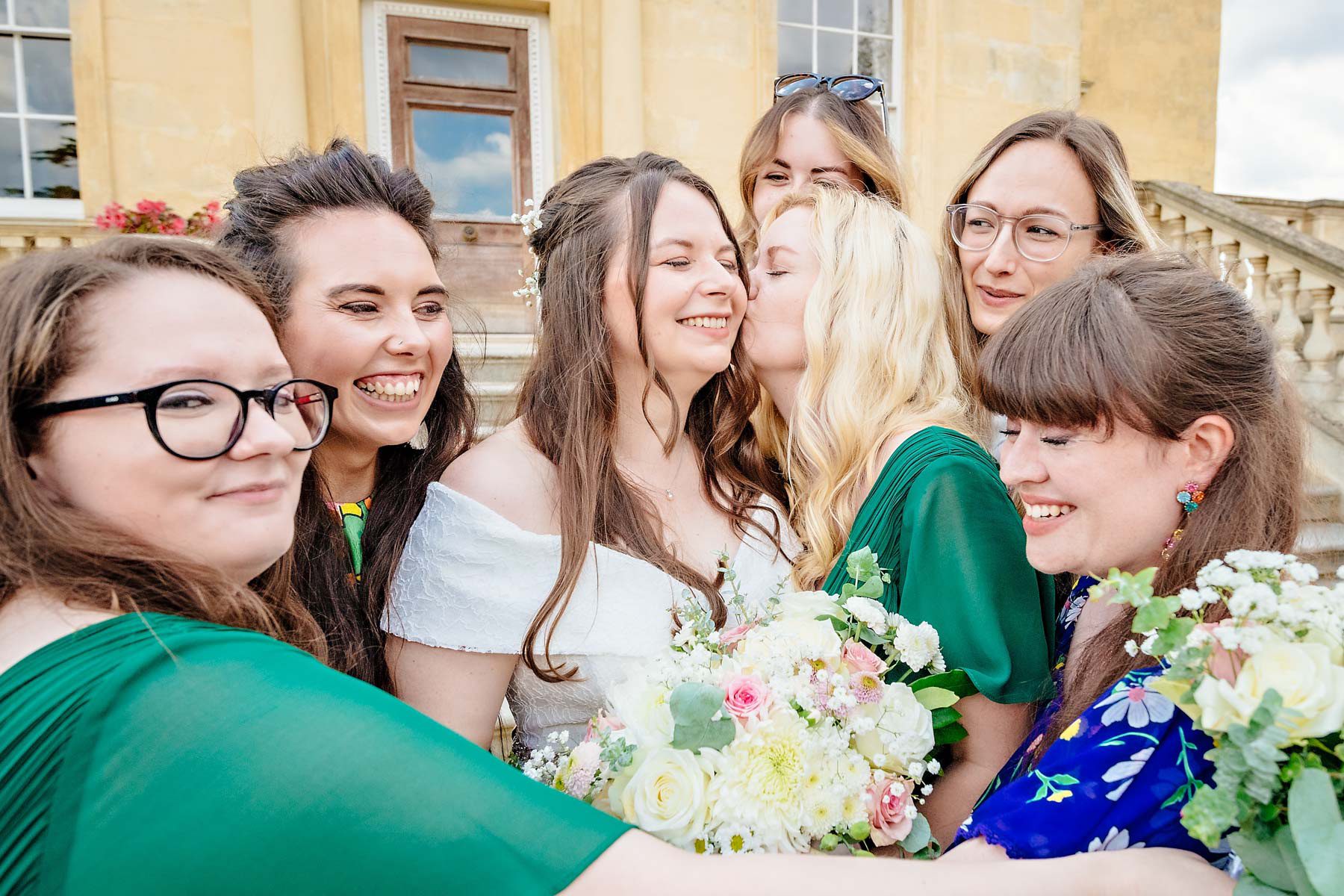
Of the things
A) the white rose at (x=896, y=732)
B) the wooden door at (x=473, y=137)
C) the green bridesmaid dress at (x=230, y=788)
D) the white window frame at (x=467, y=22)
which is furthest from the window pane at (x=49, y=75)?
the white rose at (x=896, y=732)

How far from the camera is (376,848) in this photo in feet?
2.95

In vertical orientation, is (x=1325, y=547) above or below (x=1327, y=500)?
below

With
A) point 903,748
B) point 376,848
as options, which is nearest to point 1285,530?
point 903,748

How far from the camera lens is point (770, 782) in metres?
1.39

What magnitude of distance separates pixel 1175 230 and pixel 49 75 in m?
9.90

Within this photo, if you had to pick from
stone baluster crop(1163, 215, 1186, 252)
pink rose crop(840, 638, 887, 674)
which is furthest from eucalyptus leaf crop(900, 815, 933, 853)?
stone baluster crop(1163, 215, 1186, 252)

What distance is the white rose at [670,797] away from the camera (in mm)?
1359

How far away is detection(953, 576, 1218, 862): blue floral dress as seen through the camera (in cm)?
121

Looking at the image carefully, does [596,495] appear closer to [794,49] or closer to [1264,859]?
[1264,859]

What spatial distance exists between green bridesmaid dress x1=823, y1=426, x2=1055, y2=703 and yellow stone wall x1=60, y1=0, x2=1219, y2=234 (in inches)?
202

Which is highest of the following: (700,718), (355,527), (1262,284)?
(1262,284)

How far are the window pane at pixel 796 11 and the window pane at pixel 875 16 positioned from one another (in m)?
0.60

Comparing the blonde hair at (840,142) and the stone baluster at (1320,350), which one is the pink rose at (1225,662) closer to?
the blonde hair at (840,142)

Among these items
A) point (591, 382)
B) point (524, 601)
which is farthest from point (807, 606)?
point (591, 382)
